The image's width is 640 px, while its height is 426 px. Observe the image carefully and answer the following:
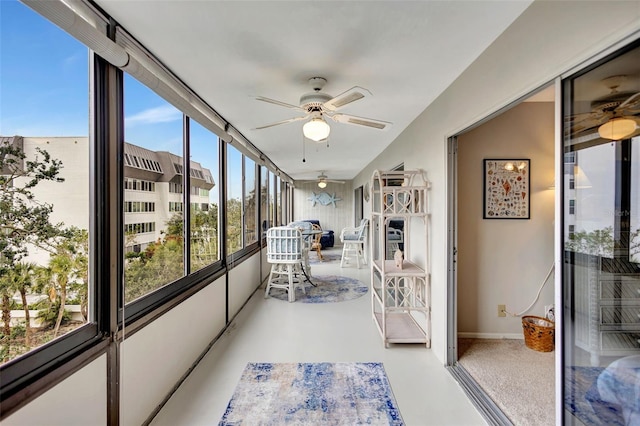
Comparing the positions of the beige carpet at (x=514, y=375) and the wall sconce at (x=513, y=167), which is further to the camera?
the wall sconce at (x=513, y=167)

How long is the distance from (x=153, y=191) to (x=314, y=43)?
1.47 m

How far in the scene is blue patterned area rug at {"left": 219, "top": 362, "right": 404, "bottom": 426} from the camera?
1723mm

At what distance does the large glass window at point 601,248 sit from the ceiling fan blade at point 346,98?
3.46 feet

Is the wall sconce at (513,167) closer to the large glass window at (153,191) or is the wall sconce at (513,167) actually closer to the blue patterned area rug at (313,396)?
the blue patterned area rug at (313,396)

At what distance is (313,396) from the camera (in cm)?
193

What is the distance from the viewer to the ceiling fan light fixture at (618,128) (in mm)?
1053

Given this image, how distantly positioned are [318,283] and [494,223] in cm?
304

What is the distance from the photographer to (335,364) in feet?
7.70

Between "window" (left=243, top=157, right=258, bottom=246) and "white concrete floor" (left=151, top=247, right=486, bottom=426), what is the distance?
3.69ft

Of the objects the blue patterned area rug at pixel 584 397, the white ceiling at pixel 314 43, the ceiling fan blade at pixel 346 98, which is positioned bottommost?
the blue patterned area rug at pixel 584 397

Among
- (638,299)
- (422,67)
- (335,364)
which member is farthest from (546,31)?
(335,364)

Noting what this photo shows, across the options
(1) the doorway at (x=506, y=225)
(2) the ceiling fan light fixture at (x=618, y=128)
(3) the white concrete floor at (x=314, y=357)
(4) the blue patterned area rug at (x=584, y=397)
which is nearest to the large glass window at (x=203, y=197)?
(3) the white concrete floor at (x=314, y=357)

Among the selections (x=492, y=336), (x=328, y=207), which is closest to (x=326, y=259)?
(x=328, y=207)

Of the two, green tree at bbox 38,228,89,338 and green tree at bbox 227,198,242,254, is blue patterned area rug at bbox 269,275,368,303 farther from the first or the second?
green tree at bbox 38,228,89,338
